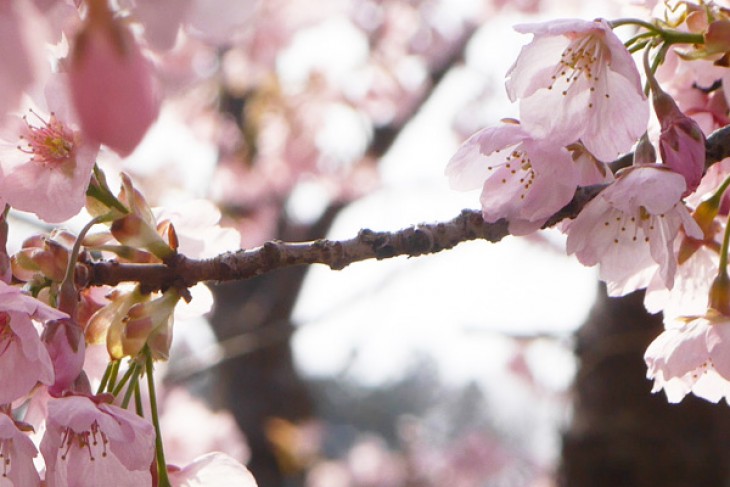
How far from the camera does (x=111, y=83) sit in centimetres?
51

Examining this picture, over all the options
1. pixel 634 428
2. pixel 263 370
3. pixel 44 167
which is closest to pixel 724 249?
pixel 44 167

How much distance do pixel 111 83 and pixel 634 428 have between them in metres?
2.18

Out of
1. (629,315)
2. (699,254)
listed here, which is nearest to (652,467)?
(629,315)

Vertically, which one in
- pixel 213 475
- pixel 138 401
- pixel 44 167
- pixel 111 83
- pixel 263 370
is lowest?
pixel 263 370

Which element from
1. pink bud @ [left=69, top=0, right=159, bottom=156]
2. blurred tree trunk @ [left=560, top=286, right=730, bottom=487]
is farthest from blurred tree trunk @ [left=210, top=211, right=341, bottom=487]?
pink bud @ [left=69, top=0, right=159, bottom=156]

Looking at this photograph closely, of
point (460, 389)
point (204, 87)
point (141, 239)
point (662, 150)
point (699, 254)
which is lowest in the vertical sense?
point (460, 389)

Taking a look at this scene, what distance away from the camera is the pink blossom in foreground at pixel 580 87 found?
3.14 ft

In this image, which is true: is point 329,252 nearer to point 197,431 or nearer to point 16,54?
point 16,54

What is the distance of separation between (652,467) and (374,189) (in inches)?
168

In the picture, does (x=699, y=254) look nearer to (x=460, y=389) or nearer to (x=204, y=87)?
(x=204, y=87)

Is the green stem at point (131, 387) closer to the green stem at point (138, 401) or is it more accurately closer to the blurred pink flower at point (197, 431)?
the green stem at point (138, 401)

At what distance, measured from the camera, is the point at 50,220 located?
98cm

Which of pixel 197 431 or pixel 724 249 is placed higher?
pixel 724 249

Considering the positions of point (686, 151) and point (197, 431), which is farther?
point (197, 431)
